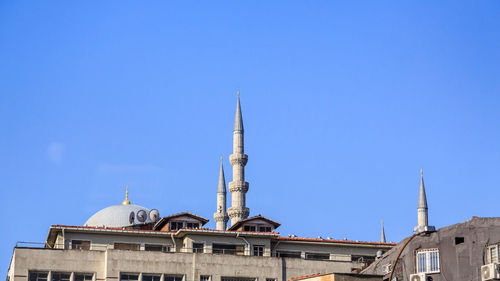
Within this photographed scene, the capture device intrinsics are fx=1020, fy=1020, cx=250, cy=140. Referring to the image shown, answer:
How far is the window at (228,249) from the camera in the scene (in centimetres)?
5919

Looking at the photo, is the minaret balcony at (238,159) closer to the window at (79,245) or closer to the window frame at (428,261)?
the window at (79,245)

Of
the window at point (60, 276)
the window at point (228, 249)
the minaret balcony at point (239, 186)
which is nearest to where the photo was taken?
the window at point (60, 276)

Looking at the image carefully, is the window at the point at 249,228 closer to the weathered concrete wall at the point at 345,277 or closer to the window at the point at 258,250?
the window at the point at 258,250

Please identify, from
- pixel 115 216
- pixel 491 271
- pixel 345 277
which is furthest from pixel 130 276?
pixel 491 271

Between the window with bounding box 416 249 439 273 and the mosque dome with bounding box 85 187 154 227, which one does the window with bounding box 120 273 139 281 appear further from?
the window with bounding box 416 249 439 273

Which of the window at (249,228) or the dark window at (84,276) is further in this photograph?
the window at (249,228)

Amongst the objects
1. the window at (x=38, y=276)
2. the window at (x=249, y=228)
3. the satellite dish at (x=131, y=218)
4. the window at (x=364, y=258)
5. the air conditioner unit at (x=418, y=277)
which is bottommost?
the air conditioner unit at (x=418, y=277)

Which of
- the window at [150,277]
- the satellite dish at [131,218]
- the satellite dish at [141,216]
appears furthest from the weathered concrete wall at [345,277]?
the satellite dish at [141,216]

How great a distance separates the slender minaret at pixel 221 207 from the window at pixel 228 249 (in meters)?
43.6

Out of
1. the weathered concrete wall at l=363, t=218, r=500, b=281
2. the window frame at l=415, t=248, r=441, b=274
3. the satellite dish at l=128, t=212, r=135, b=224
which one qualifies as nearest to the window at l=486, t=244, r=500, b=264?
the weathered concrete wall at l=363, t=218, r=500, b=281

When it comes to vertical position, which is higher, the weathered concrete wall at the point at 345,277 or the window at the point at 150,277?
the window at the point at 150,277

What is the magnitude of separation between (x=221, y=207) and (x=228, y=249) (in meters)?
47.9

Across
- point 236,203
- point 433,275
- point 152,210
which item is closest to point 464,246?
point 433,275

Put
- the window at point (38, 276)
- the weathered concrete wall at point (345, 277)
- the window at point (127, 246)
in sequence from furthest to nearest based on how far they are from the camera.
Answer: the window at point (127, 246) < the window at point (38, 276) < the weathered concrete wall at point (345, 277)
